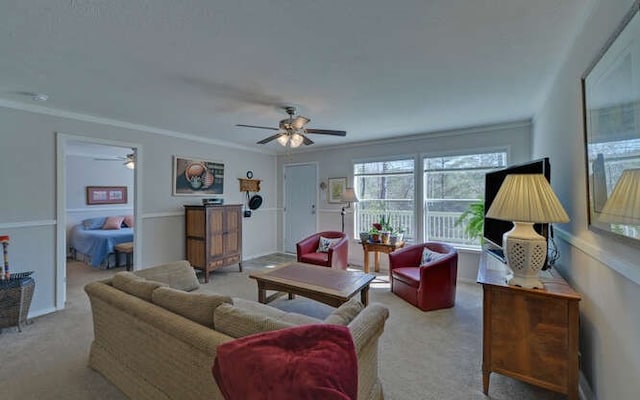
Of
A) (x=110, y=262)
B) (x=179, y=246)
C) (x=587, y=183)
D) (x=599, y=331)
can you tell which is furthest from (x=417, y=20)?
(x=110, y=262)

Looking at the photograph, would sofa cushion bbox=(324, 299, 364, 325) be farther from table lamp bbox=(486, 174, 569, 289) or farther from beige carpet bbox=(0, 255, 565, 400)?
table lamp bbox=(486, 174, 569, 289)

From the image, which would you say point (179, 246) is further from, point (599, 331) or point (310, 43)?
point (599, 331)

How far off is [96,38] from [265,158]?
4389 millimetres

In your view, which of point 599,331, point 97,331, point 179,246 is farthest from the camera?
point 179,246

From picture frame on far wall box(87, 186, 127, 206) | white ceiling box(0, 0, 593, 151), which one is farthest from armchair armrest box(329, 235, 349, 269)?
picture frame on far wall box(87, 186, 127, 206)

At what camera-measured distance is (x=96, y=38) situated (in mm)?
1807

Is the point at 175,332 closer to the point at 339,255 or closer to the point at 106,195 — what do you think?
the point at 339,255

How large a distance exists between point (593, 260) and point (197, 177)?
5.02 metres

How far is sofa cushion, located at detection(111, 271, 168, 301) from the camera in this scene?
191 centimetres

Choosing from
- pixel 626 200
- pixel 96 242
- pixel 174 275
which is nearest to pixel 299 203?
pixel 174 275

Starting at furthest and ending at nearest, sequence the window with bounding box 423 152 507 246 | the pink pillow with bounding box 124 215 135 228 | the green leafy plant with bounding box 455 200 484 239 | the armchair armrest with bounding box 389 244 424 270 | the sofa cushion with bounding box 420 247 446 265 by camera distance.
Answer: the pink pillow with bounding box 124 215 135 228, the window with bounding box 423 152 507 246, the green leafy plant with bounding box 455 200 484 239, the armchair armrest with bounding box 389 244 424 270, the sofa cushion with bounding box 420 247 446 265

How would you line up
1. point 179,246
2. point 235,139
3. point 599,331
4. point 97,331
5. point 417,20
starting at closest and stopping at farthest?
point 599,331, point 417,20, point 97,331, point 179,246, point 235,139

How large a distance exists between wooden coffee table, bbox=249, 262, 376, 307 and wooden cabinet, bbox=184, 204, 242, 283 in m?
1.64

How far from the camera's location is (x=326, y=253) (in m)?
4.37
